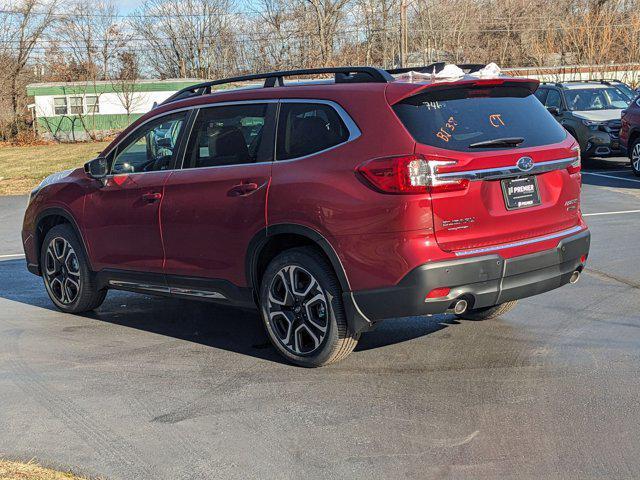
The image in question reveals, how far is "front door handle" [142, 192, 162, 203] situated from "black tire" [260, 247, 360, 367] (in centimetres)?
121

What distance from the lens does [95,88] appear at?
54.6 meters

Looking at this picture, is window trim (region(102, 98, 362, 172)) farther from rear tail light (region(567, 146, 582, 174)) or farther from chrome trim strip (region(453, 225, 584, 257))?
rear tail light (region(567, 146, 582, 174))

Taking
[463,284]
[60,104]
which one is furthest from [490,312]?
[60,104]

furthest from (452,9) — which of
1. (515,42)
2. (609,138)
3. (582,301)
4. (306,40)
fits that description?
(582,301)

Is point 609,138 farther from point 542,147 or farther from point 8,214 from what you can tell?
point 542,147

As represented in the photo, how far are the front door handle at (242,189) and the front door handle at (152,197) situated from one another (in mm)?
817

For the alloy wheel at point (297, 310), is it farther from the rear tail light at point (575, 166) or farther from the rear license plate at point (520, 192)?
the rear tail light at point (575, 166)

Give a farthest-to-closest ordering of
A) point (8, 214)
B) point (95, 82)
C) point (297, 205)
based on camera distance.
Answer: point (95, 82) < point (8, 214) < point (297, 205)

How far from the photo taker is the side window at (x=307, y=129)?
5395mm

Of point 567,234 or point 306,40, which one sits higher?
point 306,40

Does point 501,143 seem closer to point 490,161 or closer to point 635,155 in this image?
point 490,161

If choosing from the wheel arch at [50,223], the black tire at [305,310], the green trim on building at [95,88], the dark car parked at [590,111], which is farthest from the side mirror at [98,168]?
the green trim on building at [95,88]

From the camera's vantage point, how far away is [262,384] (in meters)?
5.36

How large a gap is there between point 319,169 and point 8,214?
1217 centimetres
